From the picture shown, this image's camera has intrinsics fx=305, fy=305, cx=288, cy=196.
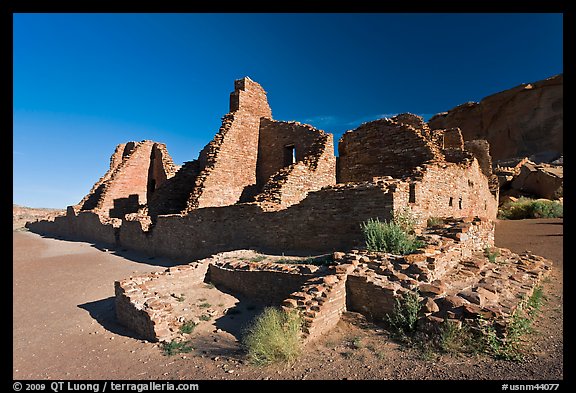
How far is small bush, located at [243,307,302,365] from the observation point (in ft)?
13.5

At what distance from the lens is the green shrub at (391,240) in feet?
21.0

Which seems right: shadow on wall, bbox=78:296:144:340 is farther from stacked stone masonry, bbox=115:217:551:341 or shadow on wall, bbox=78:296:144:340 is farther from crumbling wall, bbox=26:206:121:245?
crumbling wall, bbox=26:206:121:245

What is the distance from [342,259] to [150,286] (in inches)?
170

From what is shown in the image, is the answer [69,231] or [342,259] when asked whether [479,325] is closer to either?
[342,259]

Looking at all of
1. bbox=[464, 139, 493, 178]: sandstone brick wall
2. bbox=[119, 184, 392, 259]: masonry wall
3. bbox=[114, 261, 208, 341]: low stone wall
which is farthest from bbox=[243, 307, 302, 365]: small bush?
bbox=[464, 139, 493, 178]: sandstone brick wall

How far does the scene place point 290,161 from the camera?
14352mm

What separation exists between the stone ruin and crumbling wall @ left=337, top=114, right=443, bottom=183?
0.13 feet

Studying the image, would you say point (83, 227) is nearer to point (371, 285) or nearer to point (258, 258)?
point (258, 258)

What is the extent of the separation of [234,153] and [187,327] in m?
9.47

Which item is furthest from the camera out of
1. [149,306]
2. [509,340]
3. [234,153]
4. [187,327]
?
[234,153]

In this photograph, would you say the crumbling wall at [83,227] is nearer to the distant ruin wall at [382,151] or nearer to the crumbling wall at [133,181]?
the crumbling wall at [133,181]

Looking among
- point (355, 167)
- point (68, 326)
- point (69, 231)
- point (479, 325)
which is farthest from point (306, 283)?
point (69, 231)

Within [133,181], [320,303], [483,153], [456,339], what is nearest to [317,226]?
[320,303]

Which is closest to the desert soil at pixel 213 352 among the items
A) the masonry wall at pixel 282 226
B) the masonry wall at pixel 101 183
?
the masonry wall at pixel 282 226
